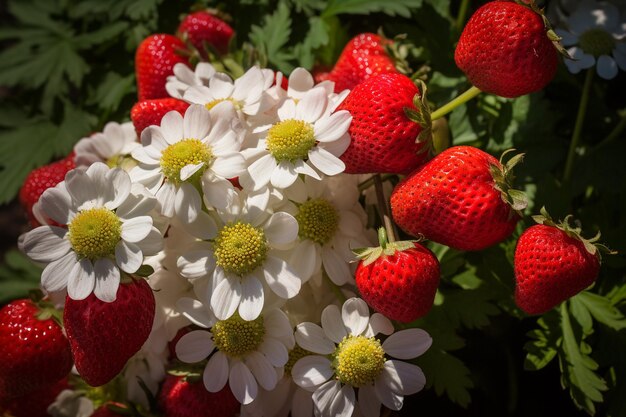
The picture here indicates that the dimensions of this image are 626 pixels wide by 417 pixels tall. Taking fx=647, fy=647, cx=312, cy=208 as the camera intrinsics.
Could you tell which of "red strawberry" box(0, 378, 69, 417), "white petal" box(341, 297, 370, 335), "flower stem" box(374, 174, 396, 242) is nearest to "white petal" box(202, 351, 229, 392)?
"white petal" box(341, 297, 370, 335)

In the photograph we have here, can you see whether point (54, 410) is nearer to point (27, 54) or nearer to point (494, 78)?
point (27, 54)

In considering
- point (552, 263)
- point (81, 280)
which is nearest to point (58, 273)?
point (81, 280)

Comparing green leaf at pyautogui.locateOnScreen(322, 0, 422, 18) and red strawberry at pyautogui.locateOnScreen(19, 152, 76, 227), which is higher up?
green leaf at pyautogui.locateOnScreen(322, 0, 422, 18)

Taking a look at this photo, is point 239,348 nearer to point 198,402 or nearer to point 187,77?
point 198,402

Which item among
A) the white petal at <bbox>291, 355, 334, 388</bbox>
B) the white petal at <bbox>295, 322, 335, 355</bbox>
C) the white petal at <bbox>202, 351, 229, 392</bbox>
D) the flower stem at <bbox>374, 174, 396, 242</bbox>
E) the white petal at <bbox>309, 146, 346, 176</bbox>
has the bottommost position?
the white petal at <bbox>202, 351, 229, 392</bbox>

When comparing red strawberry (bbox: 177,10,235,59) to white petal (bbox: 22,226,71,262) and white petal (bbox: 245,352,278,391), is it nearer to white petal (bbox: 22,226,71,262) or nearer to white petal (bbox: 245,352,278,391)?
white petal (bbox: 22,226,71,262)
